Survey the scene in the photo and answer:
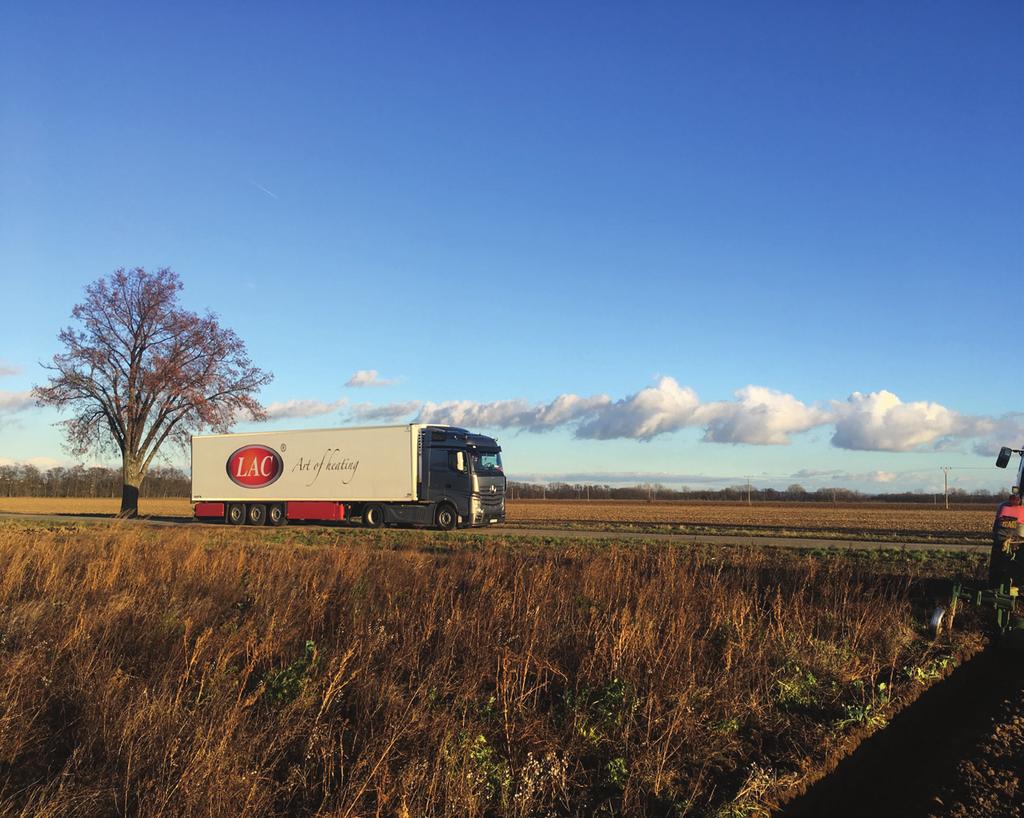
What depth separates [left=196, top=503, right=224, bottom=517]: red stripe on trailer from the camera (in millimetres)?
32656

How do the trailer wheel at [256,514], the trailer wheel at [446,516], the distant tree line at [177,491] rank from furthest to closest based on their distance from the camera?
the distant tree line at [177,491], the trailer wheel at [256,514], the trailer wheel at [446,516]

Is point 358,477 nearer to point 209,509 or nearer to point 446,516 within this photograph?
point 446,516

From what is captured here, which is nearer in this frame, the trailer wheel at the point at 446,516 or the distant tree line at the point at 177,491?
the trailer wheel at the point at 446,516

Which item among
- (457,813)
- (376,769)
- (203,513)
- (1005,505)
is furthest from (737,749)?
(203,513)

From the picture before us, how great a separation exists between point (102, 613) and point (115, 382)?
1355 inches

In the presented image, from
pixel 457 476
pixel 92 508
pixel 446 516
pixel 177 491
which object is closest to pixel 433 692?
pixel 457 476

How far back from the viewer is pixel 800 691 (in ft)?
18.2

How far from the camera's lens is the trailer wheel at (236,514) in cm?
3188

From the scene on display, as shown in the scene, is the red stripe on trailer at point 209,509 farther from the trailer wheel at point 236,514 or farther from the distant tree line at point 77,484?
the distant tree line at point 77,484

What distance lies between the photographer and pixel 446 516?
27203mm

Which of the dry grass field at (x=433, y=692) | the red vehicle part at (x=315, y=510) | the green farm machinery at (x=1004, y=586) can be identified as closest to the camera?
the dry grass field at (x=433, y=692)

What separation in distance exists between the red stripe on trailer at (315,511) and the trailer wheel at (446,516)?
4.25 metres

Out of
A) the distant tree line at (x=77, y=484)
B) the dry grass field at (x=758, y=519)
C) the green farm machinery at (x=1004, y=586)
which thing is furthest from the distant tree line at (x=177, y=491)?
the green farm machinery at (x=1004, y=586)

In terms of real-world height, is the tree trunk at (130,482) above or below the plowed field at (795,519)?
above
